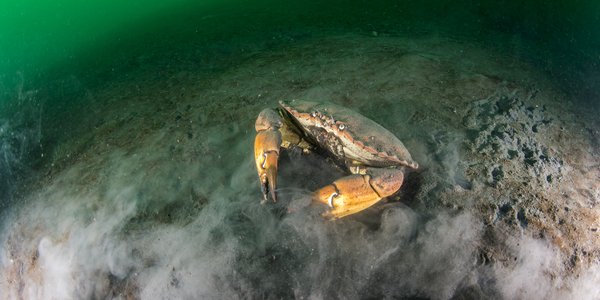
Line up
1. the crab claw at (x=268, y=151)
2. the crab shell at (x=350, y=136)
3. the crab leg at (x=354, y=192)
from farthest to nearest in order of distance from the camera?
1. the crab claw at (x=268, y=151)
2. the crab shell at (x=350, y=136)
3. the crab leg at (x=354, y=192)

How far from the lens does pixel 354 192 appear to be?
2.65 m

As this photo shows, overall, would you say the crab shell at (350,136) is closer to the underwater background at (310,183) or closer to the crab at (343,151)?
the crab at (343,151)

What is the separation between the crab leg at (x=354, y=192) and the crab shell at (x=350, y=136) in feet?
0.64

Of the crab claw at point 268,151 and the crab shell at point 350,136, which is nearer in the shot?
the crab shell at point 350,136

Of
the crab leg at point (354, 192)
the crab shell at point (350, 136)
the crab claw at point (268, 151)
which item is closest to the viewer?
the crab leg at point (354, 192)

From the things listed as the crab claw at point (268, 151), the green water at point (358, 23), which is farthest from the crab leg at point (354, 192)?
the green water at point (358, 23)

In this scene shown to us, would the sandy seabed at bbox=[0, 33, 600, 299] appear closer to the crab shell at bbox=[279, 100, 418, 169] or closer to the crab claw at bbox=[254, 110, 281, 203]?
the crab claw at bbox=[254, 110, 281, 203]

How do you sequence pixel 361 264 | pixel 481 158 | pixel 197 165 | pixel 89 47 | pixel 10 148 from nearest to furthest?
pixel 361 264 < pixel 481 158 < pixel 197 165 < pixel 10 148 < pixel 89 47

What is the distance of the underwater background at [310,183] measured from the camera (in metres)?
2.69

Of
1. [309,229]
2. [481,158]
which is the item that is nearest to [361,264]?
[309,229]

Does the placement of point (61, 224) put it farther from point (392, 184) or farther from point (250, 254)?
point (392, 184)

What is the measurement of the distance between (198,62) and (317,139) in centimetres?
616

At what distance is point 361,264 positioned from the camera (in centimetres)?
265

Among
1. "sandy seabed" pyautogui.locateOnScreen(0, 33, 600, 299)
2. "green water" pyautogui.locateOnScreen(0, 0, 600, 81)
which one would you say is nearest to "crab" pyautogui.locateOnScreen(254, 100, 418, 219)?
"sandy seabed" pyautogui.locateOnScreen(0, 33, 600, 299)
